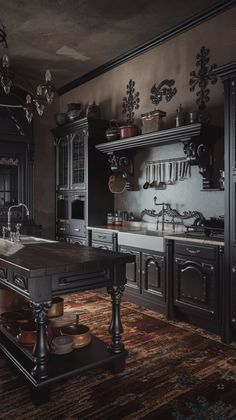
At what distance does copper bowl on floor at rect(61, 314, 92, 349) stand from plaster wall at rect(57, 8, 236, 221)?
2042 millimetres

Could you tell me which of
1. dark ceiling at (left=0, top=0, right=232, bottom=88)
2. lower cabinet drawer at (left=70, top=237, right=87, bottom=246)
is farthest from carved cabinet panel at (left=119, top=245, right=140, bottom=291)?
dark ceiling at (left=0, top=0, right=232, bottom=88)

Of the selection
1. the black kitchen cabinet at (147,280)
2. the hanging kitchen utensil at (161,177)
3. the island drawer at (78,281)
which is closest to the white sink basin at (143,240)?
Result: the black kitchen cabinet at (147,280)

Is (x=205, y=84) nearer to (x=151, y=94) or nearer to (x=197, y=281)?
(x=151, y=94)

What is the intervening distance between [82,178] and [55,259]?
325 centimetres

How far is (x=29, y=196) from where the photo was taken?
20.1 feet

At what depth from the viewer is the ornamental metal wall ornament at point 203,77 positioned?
4.04 m

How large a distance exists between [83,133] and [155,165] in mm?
1338

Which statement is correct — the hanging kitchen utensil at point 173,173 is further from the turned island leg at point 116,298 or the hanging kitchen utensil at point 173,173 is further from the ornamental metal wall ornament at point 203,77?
the turned island leg at point 116,298

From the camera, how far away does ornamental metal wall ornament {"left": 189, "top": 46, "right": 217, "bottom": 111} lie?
4.04 meters

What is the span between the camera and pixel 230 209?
3143mm

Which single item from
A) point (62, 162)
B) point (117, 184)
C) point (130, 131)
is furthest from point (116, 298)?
point (62, 162)

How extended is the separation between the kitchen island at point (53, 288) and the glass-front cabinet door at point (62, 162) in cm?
329

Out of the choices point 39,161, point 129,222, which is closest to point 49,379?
point 129,222

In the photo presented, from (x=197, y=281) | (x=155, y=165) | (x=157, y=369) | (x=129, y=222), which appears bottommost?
(x=157, y=369)
